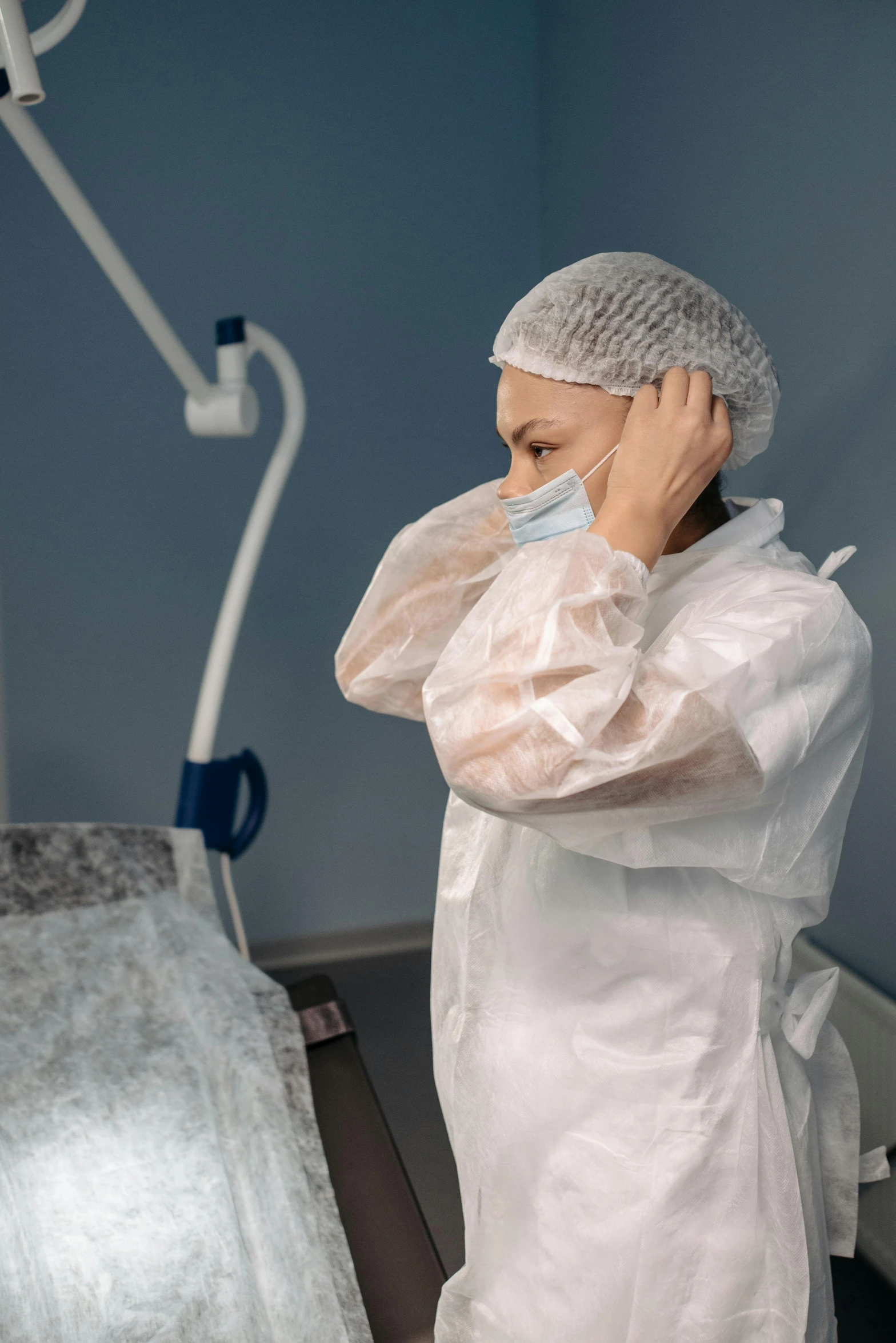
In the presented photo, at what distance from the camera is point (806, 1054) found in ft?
2.95

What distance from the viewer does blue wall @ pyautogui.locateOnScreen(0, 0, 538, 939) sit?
7.59 ft

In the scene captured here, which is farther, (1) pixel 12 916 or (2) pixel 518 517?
(1) pixel 12 916

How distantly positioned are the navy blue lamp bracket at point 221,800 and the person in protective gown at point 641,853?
914mm

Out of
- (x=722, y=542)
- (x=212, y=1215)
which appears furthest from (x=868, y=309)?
(x=212, y=1215)

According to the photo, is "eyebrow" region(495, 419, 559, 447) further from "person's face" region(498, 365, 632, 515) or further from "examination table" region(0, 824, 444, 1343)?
"examination table" region(0, 824, 444, 1343)

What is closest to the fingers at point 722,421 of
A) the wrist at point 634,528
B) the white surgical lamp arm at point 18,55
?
the wrist at point 634,528

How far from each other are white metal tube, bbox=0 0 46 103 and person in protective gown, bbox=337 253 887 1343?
25.0 inches

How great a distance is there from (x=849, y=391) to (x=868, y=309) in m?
0.12

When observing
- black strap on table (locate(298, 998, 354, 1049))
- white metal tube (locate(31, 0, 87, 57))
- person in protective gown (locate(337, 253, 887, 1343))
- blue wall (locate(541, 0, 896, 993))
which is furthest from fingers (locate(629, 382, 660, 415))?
black strap on table (locate(298, 998, 354, 1049))

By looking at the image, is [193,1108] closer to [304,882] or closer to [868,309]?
[304,882]

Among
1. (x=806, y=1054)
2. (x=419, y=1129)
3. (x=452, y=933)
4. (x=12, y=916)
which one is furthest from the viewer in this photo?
(x=419, y=1129)

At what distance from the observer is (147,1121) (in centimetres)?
137

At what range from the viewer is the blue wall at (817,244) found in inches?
55.3

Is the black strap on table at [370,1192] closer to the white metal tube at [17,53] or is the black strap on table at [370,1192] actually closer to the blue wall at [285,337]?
the blue wall at [285,337]
